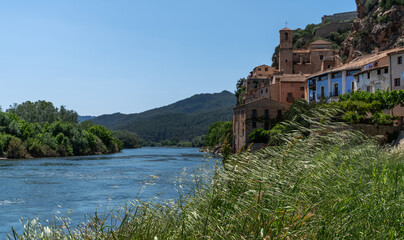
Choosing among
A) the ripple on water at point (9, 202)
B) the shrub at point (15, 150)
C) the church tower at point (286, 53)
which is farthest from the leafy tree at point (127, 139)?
the ripple on water at point (9, 202)

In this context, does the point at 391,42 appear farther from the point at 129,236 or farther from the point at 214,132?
the point at 129,236

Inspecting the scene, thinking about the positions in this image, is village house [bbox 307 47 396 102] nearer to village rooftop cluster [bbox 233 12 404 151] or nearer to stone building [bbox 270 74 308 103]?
village rooftop cluster [bbox 233 12 404 151]

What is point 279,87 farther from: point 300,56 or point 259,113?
point 300,56

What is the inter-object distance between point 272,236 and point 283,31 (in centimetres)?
7810

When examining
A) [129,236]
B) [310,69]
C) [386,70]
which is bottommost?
[129,236]

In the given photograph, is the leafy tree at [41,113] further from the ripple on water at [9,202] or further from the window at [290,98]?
the ripple on water at [9,202]

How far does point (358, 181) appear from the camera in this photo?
8.37 metres

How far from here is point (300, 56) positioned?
3219 inches

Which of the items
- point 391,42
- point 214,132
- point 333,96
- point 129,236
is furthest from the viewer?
point 214,132

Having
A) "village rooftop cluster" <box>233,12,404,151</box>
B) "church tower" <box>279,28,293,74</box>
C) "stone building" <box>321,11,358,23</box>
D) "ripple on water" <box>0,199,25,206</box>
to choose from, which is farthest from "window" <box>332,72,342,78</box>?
"stone building" <box>321,11,358,23</box>

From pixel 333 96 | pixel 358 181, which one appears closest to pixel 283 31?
pixel 333 96

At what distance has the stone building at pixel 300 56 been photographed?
78.8 m

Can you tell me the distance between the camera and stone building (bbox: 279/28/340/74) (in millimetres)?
78750

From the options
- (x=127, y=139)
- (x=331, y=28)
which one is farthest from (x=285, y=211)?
(x=127, y=139)
